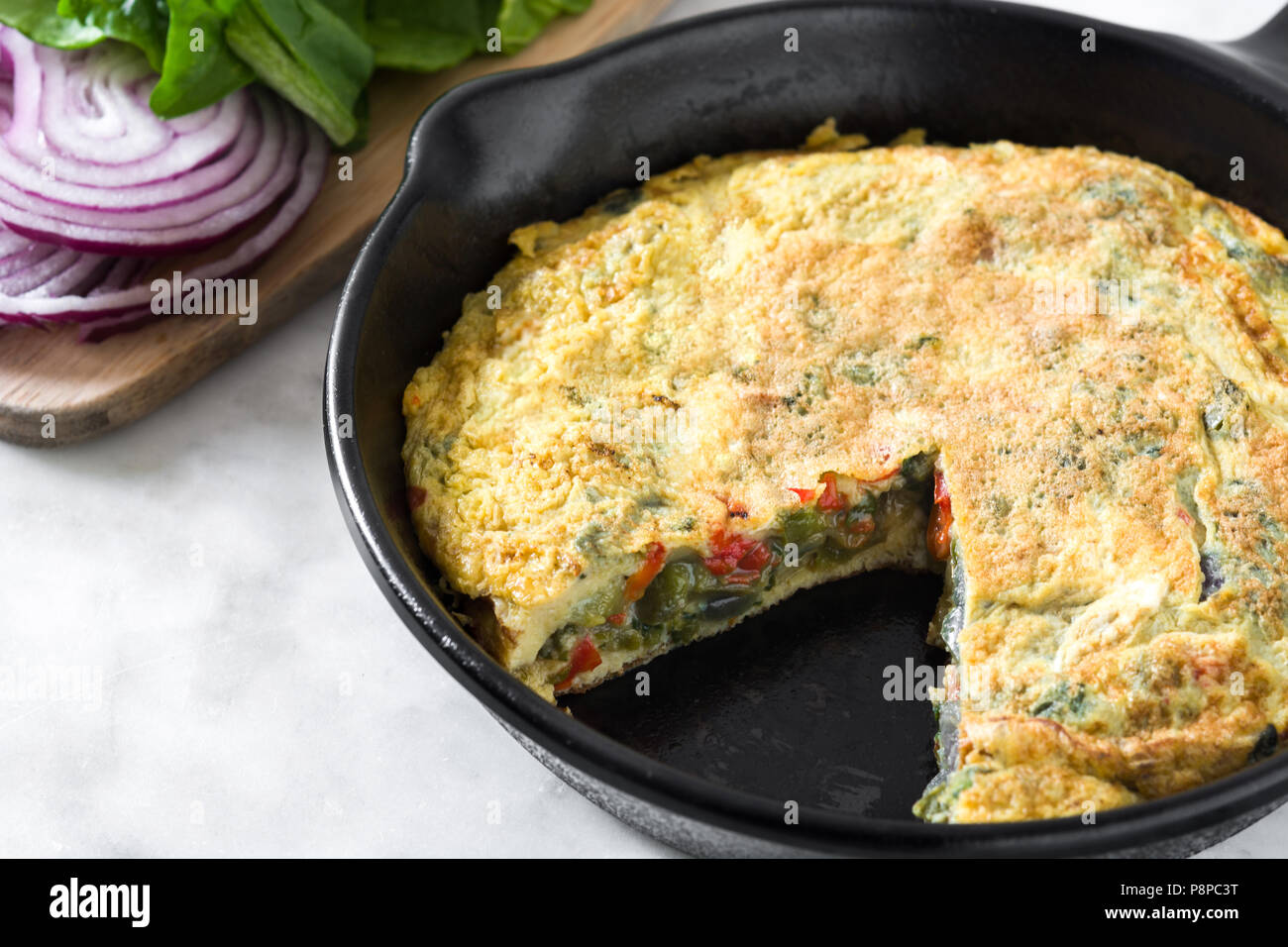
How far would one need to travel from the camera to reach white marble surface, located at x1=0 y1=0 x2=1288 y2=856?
3.53 meters

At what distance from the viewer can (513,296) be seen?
13.1ft

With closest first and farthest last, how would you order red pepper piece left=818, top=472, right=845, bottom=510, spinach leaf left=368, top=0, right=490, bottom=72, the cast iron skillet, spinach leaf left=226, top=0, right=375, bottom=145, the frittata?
the cast iron skillet
the frittata
red pepper piece left=818, top=472, right=845, bottom=510
spinach leaf left=226, top=0, right=375, bottom=145
spinach leaf left=368, top=0, right=490, bottom=72

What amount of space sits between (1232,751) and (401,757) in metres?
2.04

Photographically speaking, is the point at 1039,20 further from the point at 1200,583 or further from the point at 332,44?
the point at 332,44

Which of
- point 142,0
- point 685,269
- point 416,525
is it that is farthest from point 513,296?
point 142,0

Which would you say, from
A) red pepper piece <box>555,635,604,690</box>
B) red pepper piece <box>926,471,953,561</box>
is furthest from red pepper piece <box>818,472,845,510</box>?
red pepper piece <box>555,635,604,690</box>

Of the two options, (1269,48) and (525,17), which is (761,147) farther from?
(1269,48)

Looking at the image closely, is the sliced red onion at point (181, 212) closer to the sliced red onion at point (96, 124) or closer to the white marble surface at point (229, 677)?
the sliced red onion at point (96, 124)

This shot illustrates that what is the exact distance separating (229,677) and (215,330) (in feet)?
3.84

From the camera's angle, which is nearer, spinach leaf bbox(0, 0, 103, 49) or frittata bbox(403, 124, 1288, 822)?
frittata bbox(403, 124, 1288, 822)

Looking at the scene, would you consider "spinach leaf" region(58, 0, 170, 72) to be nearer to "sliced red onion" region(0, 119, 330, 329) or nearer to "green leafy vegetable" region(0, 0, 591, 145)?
"green leafy vegetable" region(0, 0, 591, 145)

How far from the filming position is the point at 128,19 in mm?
4277

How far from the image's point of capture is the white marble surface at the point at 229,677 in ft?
11.6

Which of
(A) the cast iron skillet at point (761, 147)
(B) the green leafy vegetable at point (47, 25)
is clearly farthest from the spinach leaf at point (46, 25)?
(A) the cast iron skillet at point (761, 147)
